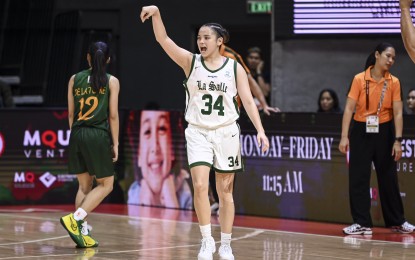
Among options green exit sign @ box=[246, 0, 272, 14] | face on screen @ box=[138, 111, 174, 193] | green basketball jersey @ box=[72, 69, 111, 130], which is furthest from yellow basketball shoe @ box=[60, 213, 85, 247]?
green exit sign @ box=[246, 0, 272, 14]

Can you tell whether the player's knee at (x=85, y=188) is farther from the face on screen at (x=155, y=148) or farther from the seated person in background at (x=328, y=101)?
the seated person in background at (x=328, y=101)

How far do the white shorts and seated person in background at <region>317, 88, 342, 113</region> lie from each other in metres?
4.31

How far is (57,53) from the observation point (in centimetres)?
1773

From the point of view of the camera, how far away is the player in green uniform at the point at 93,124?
9.69 meters

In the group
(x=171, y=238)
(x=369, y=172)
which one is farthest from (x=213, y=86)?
(x=369, y=172)

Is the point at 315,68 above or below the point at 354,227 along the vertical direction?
above

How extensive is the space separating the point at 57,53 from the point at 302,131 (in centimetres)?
678

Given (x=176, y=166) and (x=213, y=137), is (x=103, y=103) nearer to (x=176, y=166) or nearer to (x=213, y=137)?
(x=213, y=137)

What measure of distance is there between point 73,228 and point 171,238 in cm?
138

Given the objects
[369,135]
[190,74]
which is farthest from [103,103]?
[369,135]

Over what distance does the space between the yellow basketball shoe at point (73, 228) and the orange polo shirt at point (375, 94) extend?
3528 mm

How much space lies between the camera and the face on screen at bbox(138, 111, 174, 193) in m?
13.6

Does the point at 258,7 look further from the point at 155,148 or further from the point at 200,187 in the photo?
the point at 200,187

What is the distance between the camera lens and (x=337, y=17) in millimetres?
13312
